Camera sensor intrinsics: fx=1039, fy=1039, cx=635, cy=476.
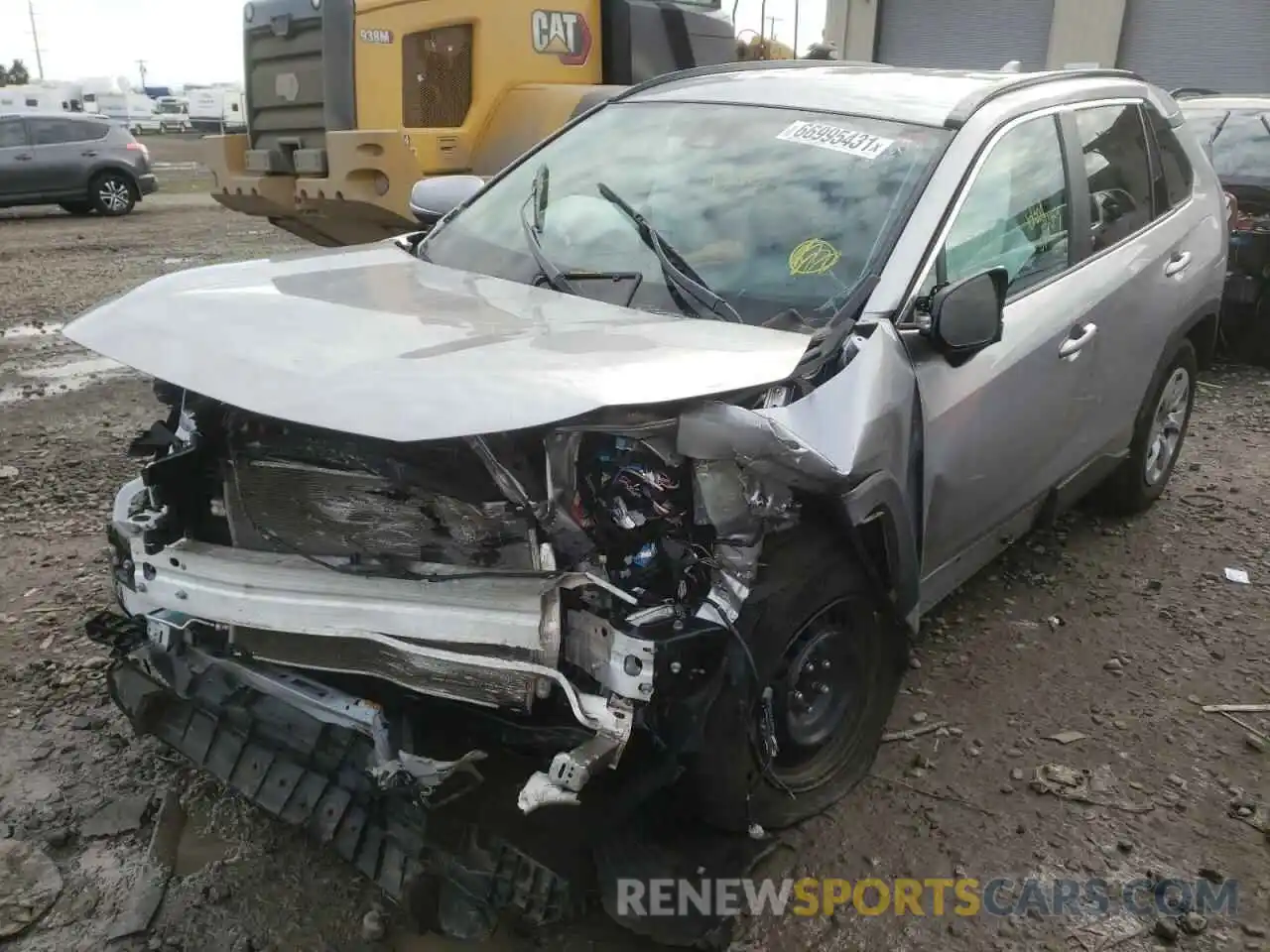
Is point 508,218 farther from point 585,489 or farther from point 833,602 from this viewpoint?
point 833,602

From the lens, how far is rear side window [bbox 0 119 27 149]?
15.5 meters

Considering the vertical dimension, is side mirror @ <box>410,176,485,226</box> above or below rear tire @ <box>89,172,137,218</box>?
above

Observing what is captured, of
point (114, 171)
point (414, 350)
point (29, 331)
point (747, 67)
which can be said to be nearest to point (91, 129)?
point (114, 171)

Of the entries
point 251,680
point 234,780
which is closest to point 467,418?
point 251,680

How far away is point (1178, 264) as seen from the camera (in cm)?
426

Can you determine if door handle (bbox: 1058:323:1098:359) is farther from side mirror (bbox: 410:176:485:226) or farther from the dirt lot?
side mirror (bbox: 410:176:485:226)

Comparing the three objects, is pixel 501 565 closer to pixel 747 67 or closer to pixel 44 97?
pixel 747 67

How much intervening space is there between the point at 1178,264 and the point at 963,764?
7.88ft

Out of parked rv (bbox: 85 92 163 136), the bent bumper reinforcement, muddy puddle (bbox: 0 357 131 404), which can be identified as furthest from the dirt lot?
parked rv (bbox: 85 92 163 136)

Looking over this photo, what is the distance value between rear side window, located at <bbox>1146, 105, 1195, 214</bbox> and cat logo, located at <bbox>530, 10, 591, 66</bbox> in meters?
4.27

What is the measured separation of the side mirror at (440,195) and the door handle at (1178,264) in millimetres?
2775

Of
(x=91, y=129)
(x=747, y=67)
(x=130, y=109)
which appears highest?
(x=130, y=109)

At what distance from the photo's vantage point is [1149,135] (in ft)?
14.1

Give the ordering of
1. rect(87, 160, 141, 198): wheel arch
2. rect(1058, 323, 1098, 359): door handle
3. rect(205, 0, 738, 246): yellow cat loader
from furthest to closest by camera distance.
Result: 1. rect(87, 160, 141, 198): wheel arch
2. rect(205, 0, 738, 246): yellow cat loader
3. rect(1058, 323, 1098, 359): door handle
